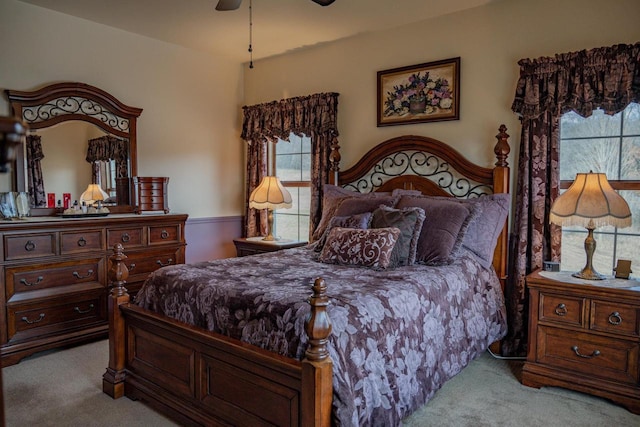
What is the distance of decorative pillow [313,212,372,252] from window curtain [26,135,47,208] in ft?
7.67

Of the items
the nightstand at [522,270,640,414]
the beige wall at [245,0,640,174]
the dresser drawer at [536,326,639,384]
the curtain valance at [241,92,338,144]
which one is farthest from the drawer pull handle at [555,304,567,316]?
the curtain valance at [241,92,338,144]

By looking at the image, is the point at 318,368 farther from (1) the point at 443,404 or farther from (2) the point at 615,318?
(2) the point at 615,318

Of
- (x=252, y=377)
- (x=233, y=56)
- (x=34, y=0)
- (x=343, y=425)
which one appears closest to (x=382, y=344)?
(x=343, y=425)

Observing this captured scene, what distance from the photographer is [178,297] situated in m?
2.40

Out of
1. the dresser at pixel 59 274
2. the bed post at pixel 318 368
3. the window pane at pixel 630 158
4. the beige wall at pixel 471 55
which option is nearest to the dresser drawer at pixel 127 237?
the dresser at pixel 59 274

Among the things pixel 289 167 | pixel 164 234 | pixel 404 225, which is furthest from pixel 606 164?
pixel 164 234

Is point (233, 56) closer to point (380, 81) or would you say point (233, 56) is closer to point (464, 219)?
point (380, 81)

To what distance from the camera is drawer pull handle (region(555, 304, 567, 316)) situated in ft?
8.70

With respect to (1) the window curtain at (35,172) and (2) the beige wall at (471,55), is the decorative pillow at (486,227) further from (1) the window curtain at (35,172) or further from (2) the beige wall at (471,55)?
(1) the window curtain at (35,172)

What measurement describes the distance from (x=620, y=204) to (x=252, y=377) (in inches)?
90.0

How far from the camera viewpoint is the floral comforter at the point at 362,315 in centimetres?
181

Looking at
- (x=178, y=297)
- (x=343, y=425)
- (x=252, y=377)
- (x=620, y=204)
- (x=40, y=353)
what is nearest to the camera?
(x=343, y=425)

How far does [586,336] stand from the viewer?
8.50 ft

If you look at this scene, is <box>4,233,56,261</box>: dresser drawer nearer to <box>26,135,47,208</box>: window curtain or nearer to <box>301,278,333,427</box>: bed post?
<box>26,135,47,208</box>: window curtain
